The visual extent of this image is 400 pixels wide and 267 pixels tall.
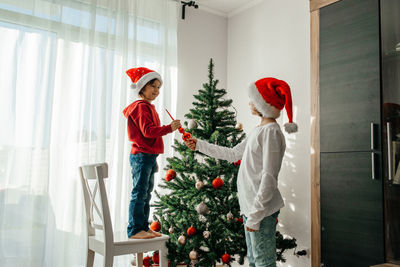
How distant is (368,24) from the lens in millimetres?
2105

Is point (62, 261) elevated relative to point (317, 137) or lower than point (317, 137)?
lower

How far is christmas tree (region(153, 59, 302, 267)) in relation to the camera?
2145 millimetres

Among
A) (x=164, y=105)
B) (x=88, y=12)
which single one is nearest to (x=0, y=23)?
(x=88, y=12)

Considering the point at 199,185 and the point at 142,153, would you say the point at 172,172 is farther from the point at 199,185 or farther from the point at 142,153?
the point at 142,153

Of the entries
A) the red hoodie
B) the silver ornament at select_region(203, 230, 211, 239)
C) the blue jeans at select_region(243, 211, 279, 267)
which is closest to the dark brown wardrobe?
the blue jeans at select_region(243, 211, 279, 267)

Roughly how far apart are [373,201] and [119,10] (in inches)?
93.8

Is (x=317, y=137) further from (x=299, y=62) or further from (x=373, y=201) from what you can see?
(x=299, y=62)

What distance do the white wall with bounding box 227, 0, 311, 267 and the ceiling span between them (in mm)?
93

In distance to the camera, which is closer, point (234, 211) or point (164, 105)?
point (234, 211)

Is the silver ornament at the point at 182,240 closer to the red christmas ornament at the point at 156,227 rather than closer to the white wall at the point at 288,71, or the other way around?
the red christmas ornament at the point at 156,227

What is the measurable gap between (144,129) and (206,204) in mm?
658

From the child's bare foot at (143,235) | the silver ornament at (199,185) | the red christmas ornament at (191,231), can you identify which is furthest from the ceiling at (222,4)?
the child's bare foot at (143,235)

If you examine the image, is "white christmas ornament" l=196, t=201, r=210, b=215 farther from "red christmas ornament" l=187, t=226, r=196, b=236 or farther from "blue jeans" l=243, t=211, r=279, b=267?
"blue jeans" l=243, t=211, r=279, b=267

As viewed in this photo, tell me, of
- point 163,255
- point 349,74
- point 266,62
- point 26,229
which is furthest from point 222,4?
point 26,229
